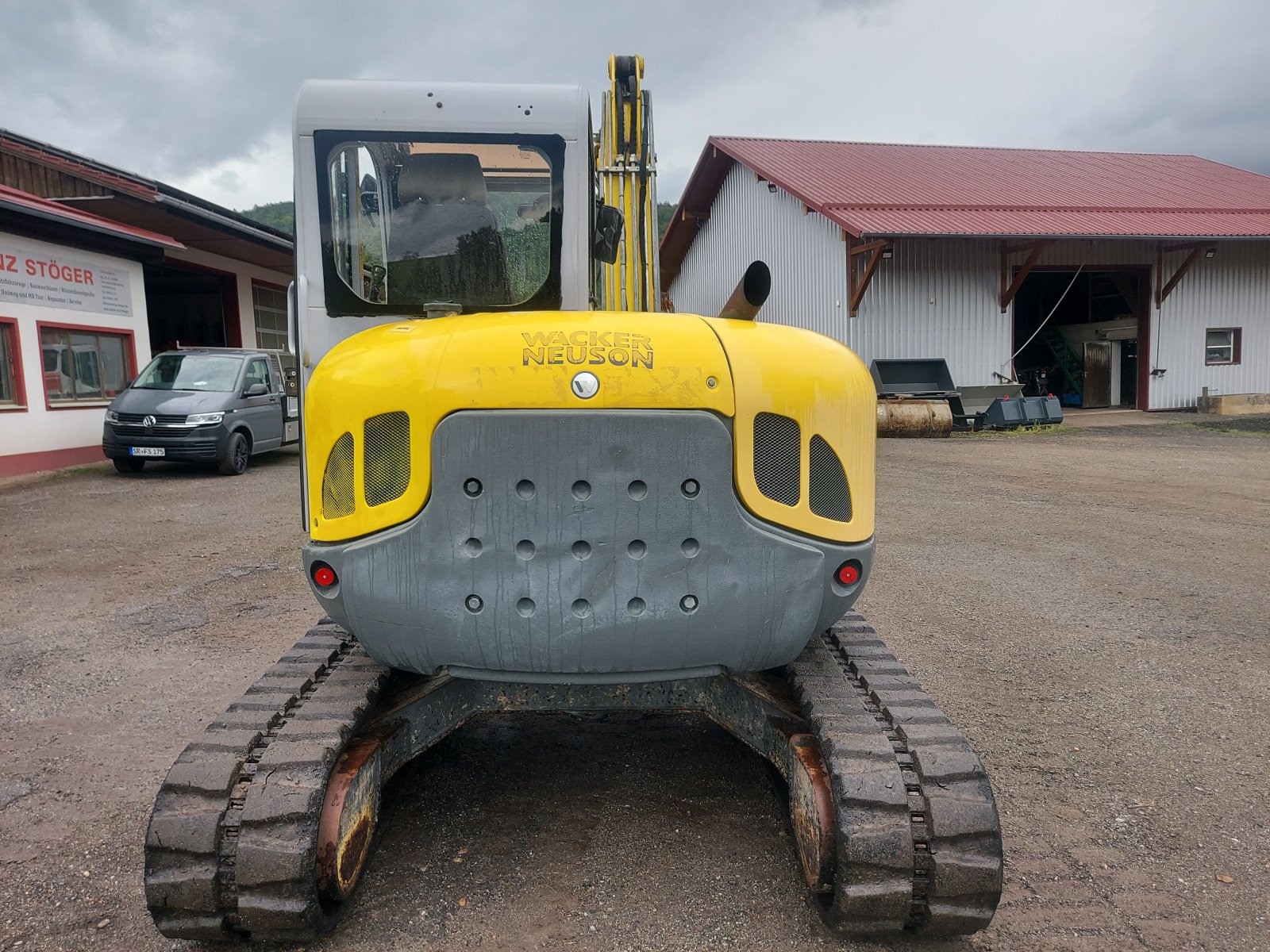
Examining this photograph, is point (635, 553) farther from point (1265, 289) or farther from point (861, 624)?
point (1265, 289)

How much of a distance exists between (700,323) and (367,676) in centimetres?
158

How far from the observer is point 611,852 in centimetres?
318

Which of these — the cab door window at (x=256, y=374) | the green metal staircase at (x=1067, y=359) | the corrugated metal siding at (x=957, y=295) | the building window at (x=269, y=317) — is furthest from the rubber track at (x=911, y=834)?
the green metal staircase at (x=1067, y=359)

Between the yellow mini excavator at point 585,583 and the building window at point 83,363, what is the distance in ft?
47.8

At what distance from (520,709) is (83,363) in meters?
15.8

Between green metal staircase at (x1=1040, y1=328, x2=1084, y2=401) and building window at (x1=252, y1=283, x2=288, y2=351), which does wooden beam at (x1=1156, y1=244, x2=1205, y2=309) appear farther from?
building window at (x1=252, y1=283, x2=288, y2=351)

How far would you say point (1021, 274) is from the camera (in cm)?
2098

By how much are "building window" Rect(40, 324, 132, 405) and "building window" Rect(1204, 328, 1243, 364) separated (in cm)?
2466

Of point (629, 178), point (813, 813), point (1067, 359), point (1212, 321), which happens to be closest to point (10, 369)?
point (629, 178)

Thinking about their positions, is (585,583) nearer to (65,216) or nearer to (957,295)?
(65,216)

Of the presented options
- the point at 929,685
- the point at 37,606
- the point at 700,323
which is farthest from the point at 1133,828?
the point at 37,606

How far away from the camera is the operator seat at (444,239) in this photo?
3.38 metres

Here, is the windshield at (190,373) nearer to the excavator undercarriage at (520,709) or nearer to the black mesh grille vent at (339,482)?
the excavator undercarriage at (520,709)

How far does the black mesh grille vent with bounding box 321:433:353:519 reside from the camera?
2.67 metres
